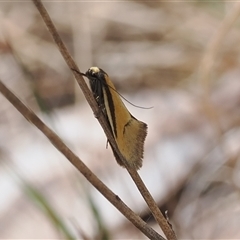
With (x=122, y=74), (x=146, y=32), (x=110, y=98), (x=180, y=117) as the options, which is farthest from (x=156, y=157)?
(x=110, y=98)

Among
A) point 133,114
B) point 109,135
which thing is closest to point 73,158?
point 109,135

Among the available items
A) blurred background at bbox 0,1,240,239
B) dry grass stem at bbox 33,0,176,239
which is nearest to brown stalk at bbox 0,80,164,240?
dry grass stem at bbox 33,0,176,239

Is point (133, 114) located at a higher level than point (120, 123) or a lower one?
higher

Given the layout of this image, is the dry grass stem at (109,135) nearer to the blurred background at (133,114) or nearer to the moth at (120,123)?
the moth at (120,123)

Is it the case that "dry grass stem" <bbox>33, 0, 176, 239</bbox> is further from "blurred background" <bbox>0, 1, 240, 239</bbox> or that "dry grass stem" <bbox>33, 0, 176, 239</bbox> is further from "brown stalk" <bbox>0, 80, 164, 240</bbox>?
"blurred background" <bbox>0, 1, 240, 239</bbox>

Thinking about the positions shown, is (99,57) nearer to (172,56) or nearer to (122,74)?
(122,74)

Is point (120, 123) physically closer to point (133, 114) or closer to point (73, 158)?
point (73, 158)

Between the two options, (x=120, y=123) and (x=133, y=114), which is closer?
(x=120, y=123)
